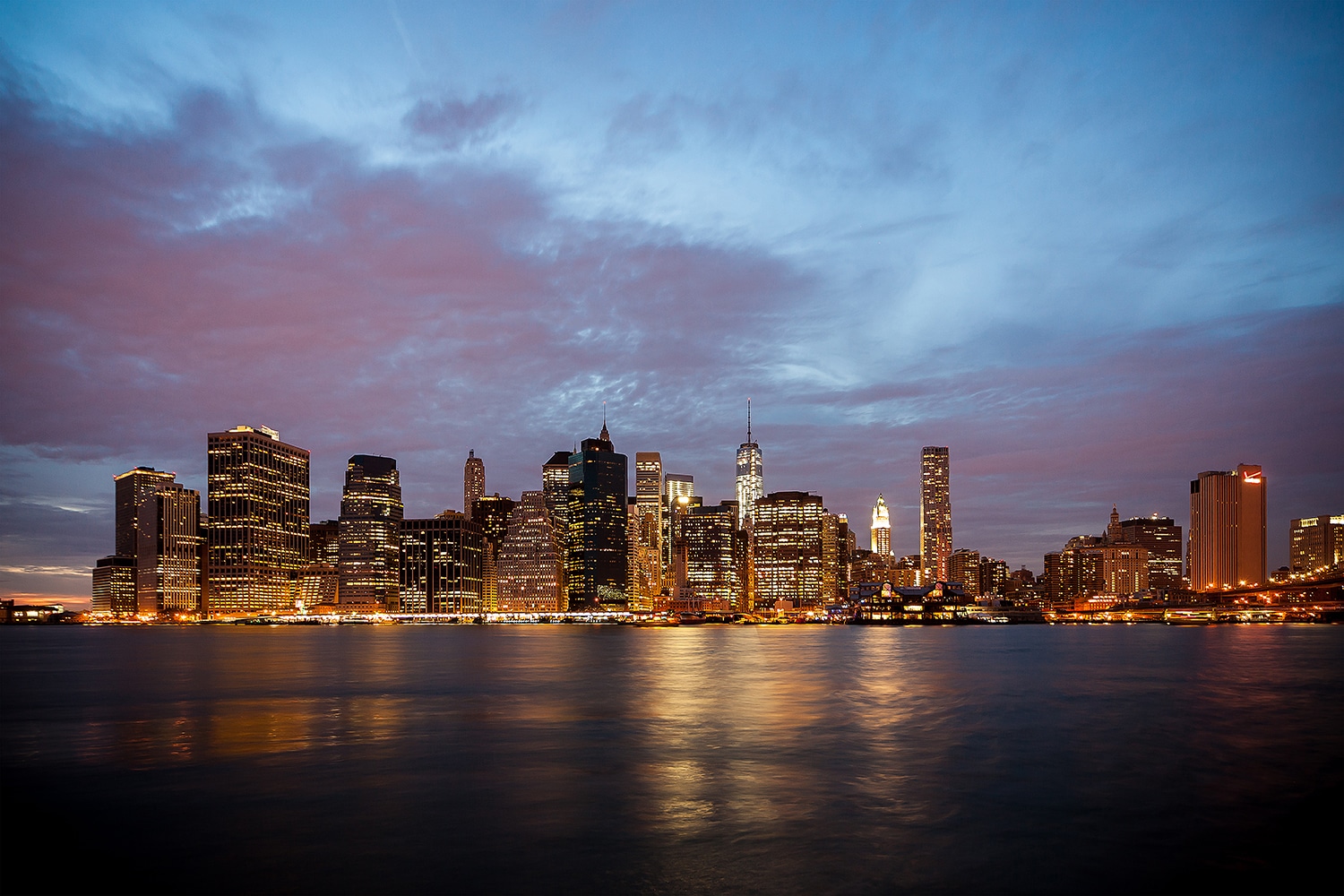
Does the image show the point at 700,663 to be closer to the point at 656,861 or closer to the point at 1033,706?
the point at 1033,706

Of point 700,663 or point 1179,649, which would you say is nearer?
point 700,663

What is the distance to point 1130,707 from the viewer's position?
56.9 metres

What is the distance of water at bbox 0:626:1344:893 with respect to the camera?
23156 mm

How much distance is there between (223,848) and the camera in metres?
25.0

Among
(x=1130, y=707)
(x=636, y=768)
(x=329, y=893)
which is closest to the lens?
(x=329, y=893)

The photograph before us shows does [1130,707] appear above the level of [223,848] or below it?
below

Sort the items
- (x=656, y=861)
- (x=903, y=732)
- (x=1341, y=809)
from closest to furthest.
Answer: (x=656, y=861), (x=1341, y=809), (x=903, y=732)

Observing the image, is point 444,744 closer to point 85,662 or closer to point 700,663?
point 700,663

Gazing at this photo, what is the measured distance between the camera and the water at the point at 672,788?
23.2m

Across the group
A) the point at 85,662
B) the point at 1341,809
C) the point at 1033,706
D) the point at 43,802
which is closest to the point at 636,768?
the point at 43,802

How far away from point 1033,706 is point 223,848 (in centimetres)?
4771

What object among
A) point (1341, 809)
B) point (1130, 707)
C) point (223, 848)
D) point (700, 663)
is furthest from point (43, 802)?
point (700, 663)

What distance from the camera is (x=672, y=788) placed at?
32.7 metres

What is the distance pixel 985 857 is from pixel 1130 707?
3825 centimetres
